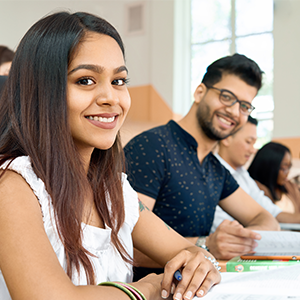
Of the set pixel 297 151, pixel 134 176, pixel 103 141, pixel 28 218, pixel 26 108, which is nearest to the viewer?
pixel 28 218

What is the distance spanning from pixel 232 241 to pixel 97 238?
491 millimetres

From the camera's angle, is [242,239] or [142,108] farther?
[142,108]

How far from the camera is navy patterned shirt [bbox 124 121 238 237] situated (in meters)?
1.46

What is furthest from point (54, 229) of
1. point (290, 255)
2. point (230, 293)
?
point (290, 255)

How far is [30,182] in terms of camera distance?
704 millimetres

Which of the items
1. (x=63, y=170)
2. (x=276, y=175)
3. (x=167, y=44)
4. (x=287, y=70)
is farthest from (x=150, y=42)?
(x=63, y=170)

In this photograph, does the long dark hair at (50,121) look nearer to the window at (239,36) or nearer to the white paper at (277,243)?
the white paper at (277,243)

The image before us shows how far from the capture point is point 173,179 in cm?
152

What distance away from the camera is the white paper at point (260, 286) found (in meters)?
0.65

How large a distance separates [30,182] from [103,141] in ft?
0.71

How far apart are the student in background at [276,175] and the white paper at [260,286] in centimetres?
252

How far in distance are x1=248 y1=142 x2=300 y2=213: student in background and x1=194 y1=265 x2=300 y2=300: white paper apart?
252 cm

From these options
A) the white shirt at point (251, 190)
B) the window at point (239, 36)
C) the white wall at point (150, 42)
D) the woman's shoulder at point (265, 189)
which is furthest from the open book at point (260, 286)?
the white wall at point (150, 42)

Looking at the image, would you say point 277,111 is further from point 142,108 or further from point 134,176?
point 134,176
